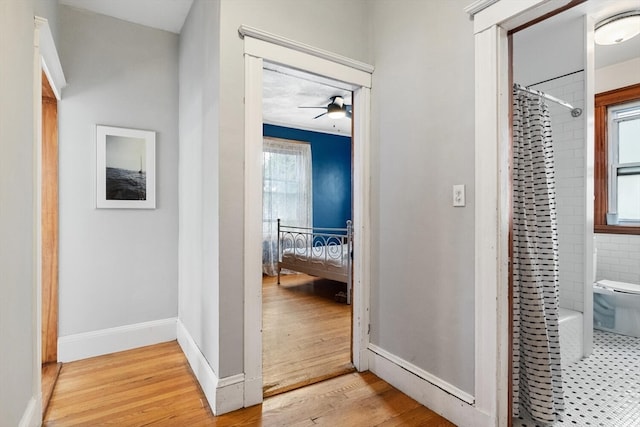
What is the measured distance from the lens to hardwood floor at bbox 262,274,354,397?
7.70 ft

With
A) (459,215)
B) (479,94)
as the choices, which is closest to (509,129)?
(479,94)

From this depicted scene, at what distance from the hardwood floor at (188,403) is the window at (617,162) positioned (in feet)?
11.4

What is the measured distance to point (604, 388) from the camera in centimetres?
221

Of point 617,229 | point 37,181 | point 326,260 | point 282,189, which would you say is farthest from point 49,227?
point 617,229

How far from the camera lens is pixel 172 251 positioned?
3.03 m

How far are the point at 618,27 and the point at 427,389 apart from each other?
131 inches

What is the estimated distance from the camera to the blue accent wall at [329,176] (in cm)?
669

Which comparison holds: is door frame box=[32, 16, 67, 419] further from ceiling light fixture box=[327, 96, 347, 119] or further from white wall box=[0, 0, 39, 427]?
ceiling light fixture box=[327, 96, 347, 119]

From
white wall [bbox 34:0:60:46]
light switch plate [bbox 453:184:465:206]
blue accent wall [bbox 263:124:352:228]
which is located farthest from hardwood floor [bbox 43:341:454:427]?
blue accent wall [bbox 263:124:352:228]

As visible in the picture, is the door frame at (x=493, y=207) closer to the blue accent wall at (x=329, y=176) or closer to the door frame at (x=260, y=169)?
the door frame at (x=260, y=169)

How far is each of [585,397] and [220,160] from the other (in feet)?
8.99

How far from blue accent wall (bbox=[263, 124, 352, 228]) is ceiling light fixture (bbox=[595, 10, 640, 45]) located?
14.9ft

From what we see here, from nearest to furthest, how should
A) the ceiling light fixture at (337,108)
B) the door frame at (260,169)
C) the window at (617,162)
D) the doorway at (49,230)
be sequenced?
the door frame at (260,169), the doorway at (49,230), the window at (617,162), the ceiling light fixture at (337,108)

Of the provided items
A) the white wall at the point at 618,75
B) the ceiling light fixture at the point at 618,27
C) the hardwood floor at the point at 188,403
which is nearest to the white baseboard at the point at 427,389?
the hardwood floor at the point at 188,403
